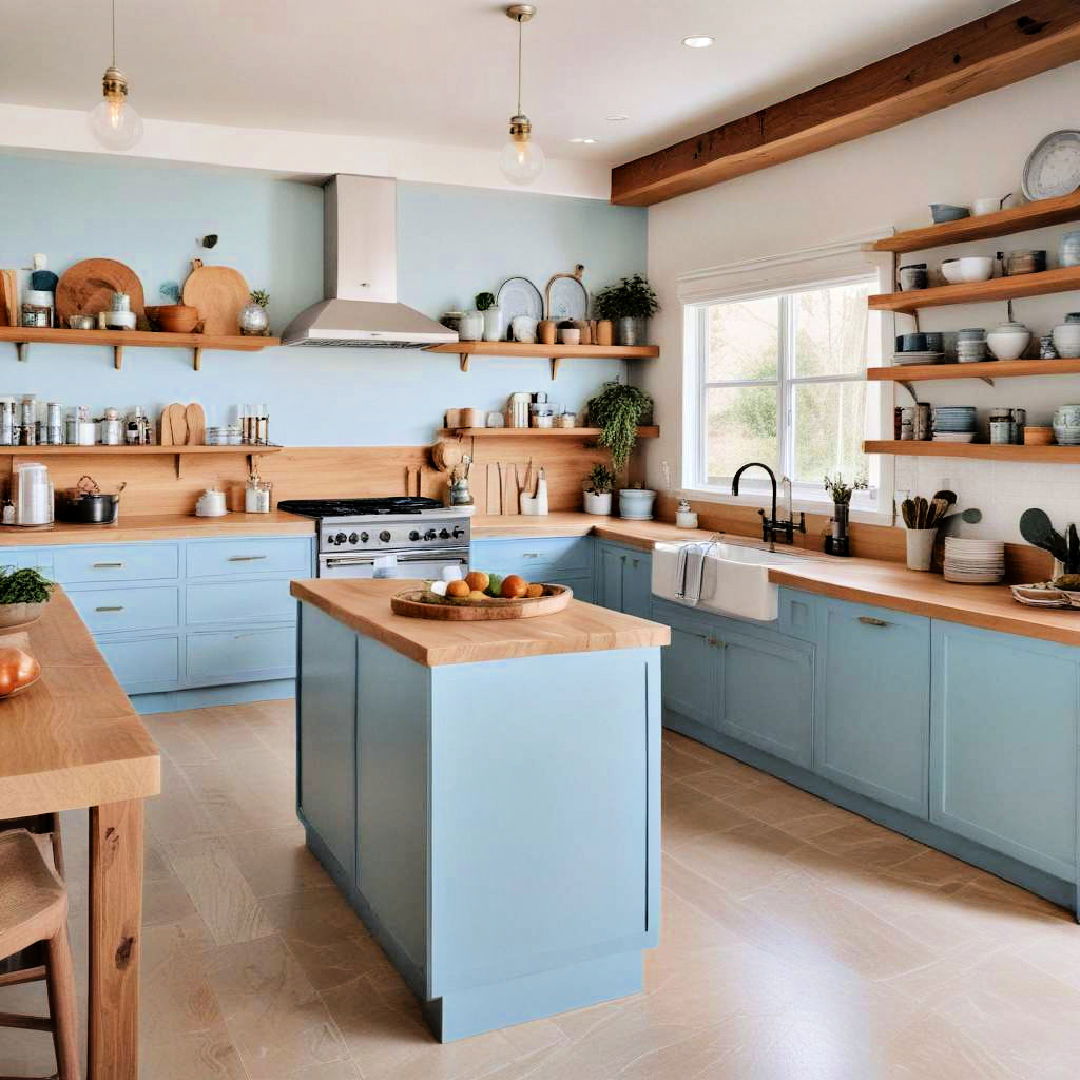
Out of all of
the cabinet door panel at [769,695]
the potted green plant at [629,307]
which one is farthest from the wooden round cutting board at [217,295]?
the cabinet door panel at [769,695]

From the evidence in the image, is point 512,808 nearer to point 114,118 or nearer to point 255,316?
point 114,118

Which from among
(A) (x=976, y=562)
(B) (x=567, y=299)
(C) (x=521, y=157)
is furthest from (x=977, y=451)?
(B) (x=567, y=299)

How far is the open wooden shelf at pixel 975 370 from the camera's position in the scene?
405 cm

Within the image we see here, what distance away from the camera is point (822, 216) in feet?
18.0

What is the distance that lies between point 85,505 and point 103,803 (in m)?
3.97

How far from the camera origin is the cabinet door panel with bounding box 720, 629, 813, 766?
15.0 ft

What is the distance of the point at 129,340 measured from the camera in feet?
18.8

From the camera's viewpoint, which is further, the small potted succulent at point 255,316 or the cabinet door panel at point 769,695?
the small potted succulent at point 255,316

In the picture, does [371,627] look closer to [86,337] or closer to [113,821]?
[113,821]

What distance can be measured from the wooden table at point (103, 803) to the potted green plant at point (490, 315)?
15.1 feet

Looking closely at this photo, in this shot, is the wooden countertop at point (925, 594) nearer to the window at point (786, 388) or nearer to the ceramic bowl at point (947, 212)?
the window at point (786, 388)

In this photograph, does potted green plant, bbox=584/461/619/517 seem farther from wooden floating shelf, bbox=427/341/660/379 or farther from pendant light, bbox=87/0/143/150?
pendant light, bbox=87/0/143/150

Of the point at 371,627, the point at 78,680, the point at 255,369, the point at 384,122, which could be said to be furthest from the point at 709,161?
the point at 78,680

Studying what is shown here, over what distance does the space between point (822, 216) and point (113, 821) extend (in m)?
4.55
